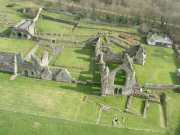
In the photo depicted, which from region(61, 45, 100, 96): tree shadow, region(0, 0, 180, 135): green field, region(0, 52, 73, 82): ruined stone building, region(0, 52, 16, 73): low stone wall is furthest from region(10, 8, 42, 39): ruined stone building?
region(0, 52, 73, 82): ruined stone building

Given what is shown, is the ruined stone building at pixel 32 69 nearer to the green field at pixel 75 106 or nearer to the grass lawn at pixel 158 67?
the green field at pixel 75 106

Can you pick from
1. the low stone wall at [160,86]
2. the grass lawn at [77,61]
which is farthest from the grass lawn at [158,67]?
the grass lawn at [77,61]

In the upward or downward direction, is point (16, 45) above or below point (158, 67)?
above

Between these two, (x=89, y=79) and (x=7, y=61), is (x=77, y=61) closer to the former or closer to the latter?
(x=89, y=79)

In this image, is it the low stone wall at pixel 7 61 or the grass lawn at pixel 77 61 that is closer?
the low stone wall at pixel 7 61

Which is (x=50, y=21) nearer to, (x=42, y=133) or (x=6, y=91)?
(x=6, y=91)

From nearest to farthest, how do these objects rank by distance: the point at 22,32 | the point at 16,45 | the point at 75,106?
the point at 75,106 → the point at 16,45 → the point at 22,32

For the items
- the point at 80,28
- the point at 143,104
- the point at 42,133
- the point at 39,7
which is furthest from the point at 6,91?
the point at 39,7

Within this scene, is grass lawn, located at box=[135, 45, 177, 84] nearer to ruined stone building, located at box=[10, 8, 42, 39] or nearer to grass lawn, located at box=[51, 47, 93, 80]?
grass lawn, located at box=[51, 47, 93, 80]

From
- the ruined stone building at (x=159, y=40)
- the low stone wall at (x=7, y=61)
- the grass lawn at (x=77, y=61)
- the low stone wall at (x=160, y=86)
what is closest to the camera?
the low stone wall at (x=7, y=61)

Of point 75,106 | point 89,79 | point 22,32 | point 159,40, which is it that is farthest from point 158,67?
point 22,32

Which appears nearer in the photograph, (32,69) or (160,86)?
(32,69)

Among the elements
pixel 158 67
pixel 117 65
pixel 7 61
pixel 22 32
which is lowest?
pixel 158 67
